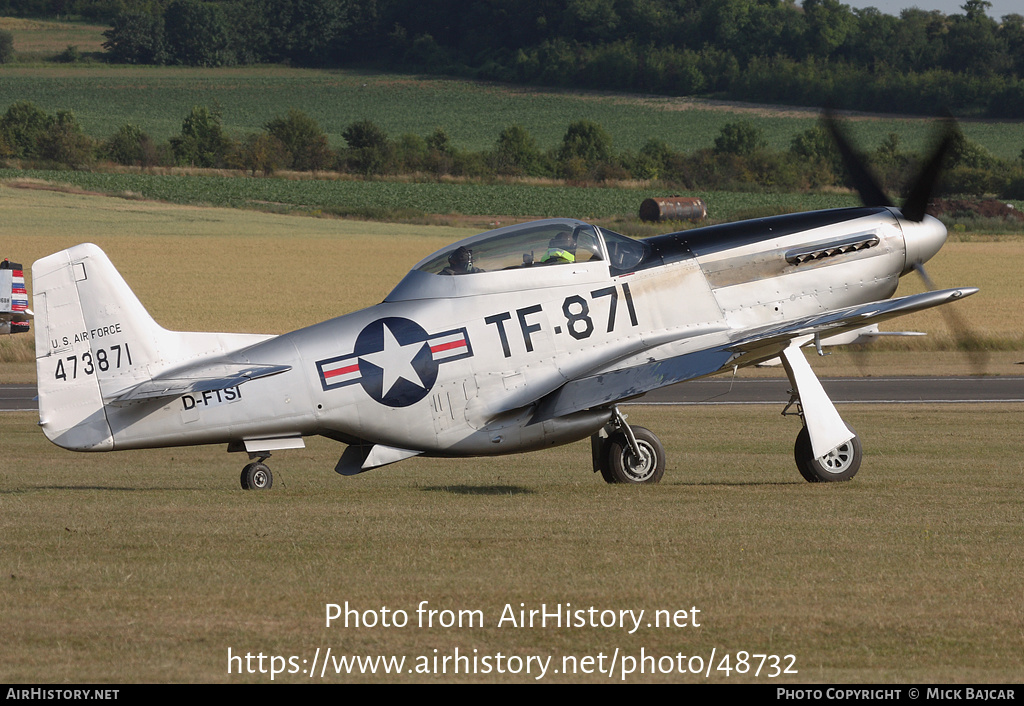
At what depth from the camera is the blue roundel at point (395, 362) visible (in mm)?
12102

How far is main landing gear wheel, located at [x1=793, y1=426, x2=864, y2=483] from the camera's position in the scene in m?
12.8

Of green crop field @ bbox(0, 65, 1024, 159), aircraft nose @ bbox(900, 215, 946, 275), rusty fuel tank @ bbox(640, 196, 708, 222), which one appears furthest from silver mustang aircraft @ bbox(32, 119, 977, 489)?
green crop field @ bbox(0, 65, 1024, 159)

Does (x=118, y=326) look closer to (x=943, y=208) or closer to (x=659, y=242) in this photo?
(x=659, y=242)

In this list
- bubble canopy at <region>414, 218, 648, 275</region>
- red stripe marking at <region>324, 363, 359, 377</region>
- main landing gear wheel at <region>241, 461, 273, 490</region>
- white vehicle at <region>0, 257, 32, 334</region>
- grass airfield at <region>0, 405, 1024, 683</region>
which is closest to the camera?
grass airfield at <region>0, 405, 1024, 683</region>

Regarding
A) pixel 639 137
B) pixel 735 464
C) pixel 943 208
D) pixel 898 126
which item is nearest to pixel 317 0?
pixel 639 137

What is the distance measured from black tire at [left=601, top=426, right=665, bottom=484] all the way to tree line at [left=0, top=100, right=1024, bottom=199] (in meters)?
77.3

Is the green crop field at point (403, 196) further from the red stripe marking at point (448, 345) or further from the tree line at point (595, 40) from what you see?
the red stripe marking at point (448, 345)

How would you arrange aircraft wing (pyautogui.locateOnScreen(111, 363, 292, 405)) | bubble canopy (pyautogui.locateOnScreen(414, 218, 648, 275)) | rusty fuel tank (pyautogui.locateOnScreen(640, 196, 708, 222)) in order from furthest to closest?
rusty fuel tank (pyautogui.locateOnScreen(640, 196, 708, 222)) < bubble canopy (pyautogui.locateOnScreen(414, 218, 648, 275)) < aircraft wing (pyautogui.locateOnScreen(111, 363, 292, 405))

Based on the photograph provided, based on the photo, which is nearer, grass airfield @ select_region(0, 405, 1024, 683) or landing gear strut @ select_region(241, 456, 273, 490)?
grass airfield @ select_region(0, 405, 1024, 683)

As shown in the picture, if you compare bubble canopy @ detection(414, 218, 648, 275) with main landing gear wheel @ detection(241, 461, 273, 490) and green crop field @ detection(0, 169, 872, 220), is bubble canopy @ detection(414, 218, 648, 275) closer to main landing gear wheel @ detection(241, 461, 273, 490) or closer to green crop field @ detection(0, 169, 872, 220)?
main landing gear wheel @ detection(241, 461, 273, 490)

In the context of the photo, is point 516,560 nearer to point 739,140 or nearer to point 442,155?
point 442,155

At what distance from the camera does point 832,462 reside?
1283 cm

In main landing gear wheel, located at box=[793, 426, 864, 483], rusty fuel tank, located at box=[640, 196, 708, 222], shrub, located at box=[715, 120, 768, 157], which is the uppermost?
shrub, located at box=[715, 120, 768, 157]

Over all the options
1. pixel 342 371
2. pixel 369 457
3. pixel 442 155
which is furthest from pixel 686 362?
pixel 442 155
